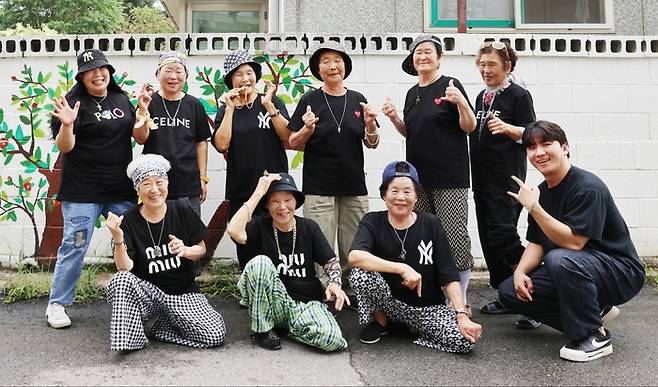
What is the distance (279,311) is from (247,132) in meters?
1.26

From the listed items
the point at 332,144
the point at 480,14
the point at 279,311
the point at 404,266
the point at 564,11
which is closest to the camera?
the point at 404,266

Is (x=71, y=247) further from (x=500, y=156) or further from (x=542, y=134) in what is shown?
(x=542, y=134)

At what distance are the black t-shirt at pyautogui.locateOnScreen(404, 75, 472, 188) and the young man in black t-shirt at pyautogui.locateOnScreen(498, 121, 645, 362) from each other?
496 mm

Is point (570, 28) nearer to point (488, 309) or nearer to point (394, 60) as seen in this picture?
point (394, 60)

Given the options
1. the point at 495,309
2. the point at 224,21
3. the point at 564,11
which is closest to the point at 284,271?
the point at 495,309

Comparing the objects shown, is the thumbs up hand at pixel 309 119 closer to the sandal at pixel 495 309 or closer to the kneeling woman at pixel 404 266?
the kneeling woman at pixel 404 266

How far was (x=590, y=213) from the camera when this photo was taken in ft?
9.70

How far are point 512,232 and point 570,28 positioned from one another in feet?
11.1

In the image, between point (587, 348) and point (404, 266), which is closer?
point (587, 348)

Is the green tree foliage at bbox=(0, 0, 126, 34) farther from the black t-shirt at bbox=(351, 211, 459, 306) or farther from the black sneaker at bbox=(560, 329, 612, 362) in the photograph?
the black sneaker at bbox=(560, 329, 612, 362)

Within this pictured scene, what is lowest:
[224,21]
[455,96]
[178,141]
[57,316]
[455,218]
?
[57,316]

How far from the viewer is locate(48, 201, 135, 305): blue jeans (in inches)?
140

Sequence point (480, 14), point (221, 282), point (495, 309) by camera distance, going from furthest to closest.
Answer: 1. point (480, 14)
2. point (221, 282)
3. point (495, 309)

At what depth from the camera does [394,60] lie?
482 cm
